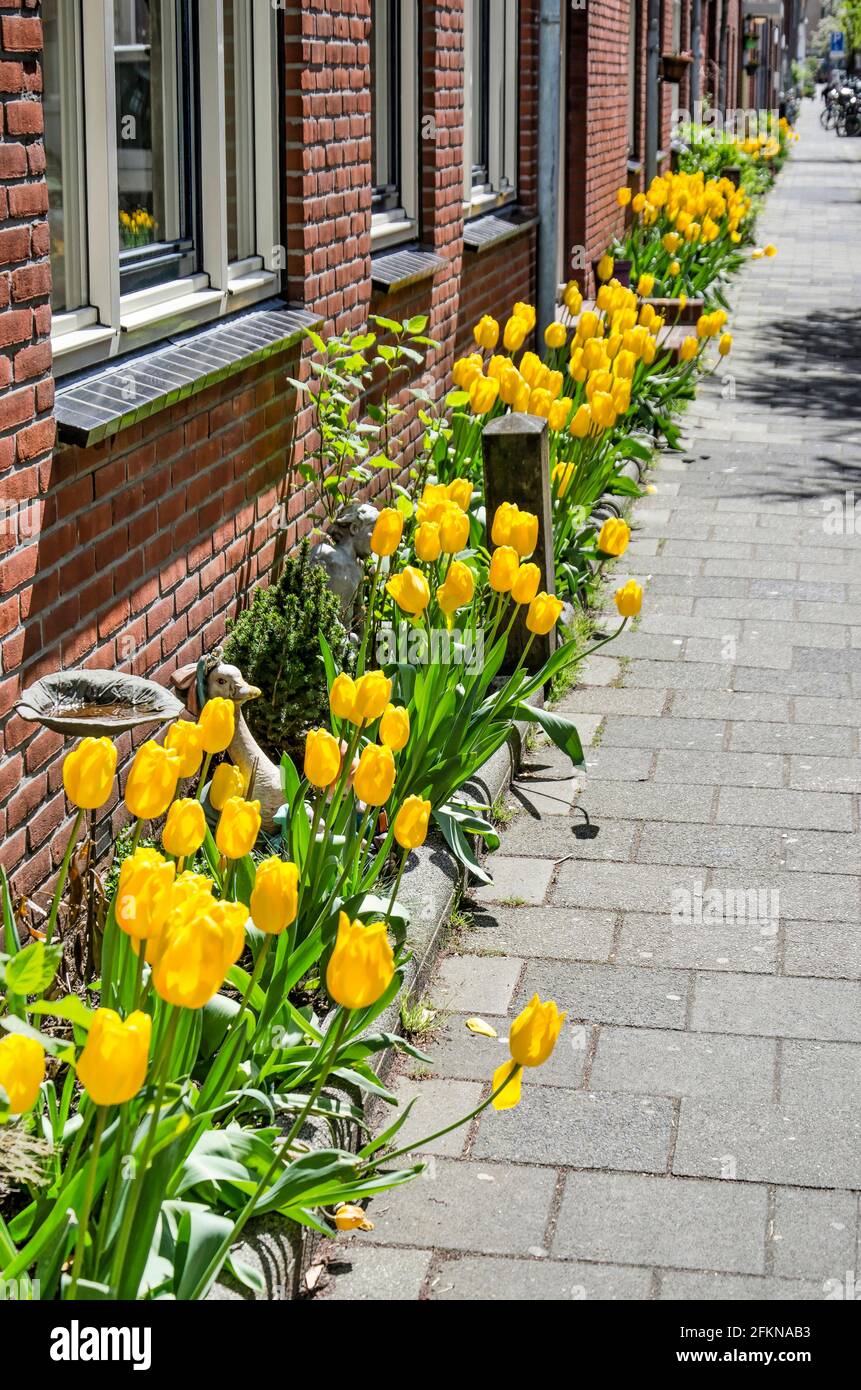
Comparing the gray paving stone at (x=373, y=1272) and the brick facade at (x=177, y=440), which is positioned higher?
the brick facade at (x=177, y=440)

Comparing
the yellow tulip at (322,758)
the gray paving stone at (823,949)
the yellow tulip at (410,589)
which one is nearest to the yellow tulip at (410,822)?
the yellow tulip at (322,758)

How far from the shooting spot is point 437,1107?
3373 millimetres

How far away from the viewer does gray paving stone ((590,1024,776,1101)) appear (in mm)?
3455

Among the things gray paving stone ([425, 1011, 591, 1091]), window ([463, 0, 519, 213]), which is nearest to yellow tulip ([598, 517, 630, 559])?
gray paving stone ([425, 1011, 591, 1091])

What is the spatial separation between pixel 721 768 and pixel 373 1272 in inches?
108

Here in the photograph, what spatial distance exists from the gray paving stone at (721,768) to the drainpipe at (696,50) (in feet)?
61.6

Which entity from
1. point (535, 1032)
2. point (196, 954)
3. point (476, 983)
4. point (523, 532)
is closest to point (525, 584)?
point (523, 532)

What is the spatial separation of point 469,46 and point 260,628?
502 centimetres

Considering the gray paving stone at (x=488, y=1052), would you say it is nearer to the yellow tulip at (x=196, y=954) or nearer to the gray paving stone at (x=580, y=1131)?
the gray paving stone at (x=580, y=1131)

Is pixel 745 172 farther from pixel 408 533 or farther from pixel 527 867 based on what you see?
pixel 527 867

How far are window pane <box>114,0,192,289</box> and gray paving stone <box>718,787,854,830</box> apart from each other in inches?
83.2

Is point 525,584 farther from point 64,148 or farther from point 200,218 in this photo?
point 200,218

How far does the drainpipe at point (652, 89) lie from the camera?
1544cm

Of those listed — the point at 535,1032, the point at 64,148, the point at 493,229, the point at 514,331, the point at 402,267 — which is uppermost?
the point at 64,148
